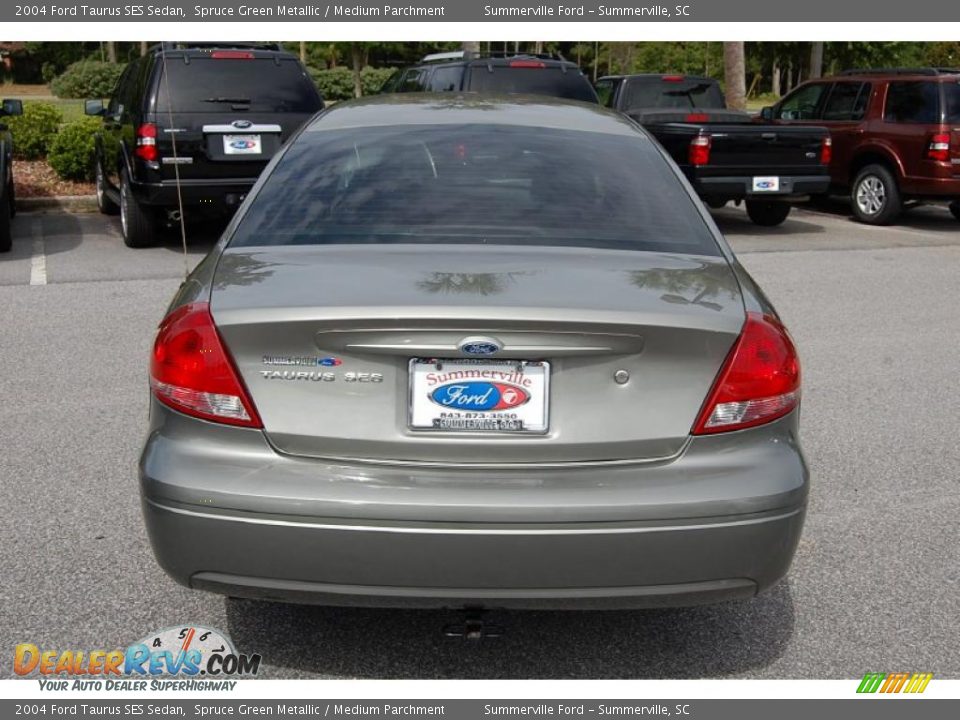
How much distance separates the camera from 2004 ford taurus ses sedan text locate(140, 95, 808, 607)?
305 cm

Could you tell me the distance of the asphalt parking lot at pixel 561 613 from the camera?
3721 millimetres

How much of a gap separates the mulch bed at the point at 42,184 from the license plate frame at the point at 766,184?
798cm

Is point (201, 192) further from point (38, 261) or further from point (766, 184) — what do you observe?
point (766, 184)

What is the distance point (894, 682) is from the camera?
361 centimetres

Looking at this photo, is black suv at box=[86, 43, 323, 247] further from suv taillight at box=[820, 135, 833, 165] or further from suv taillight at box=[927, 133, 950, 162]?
suv taillight at box=[927, 133, 950, 162]

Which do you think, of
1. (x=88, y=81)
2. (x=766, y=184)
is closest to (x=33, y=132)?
(x=766, y=184)

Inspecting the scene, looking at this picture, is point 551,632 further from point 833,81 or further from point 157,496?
point 833,81

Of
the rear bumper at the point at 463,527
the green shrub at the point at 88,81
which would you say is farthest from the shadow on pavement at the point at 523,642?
the green shrub at the point at 88,81

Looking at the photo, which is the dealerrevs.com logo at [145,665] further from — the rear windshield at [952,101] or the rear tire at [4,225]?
the rear windshield at [952,101]

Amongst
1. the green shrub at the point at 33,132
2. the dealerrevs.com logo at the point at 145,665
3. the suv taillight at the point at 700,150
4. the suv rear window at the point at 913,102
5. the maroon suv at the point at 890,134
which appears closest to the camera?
the dealerrevs.com logo at the point at 145,665

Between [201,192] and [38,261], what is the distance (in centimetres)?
158

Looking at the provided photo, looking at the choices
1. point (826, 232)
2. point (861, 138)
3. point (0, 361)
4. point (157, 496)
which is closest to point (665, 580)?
point (157, 496)

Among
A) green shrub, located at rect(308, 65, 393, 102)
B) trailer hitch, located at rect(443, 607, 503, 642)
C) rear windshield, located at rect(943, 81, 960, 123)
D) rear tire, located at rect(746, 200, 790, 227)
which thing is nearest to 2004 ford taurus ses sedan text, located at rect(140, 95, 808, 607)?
trailer hitch, located at rect(443, 607, 503, 642)

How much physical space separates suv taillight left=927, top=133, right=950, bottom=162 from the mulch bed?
1004 cm
